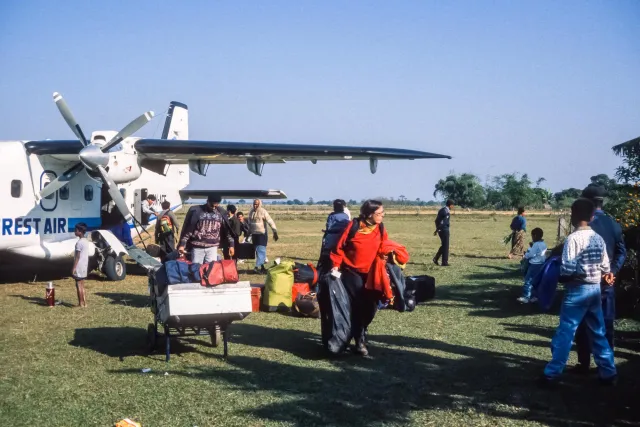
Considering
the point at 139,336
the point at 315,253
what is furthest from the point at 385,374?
the point at 315,253

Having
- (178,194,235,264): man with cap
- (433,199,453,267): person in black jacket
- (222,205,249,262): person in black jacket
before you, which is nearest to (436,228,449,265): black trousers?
(433,199,453,267): person in black jacket

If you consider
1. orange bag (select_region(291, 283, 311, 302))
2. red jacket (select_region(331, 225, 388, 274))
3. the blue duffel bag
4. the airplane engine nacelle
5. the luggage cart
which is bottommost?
orange bag (select_region(291, 283, 311, 302))

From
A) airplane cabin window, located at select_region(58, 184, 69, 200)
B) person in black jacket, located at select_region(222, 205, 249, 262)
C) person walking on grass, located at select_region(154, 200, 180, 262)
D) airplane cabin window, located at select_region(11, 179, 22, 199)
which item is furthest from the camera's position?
airplane cabin window, located at select_region(58, 184, 69, 200)

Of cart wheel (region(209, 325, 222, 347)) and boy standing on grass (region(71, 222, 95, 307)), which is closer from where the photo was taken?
cart wheel (region(209, 325, 222, 347))

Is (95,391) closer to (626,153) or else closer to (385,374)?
(385,374)

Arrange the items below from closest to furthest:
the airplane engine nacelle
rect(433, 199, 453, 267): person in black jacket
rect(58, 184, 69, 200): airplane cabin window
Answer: the airplane engine nacelle < rect(58, 184, 69, 200): airplane cabin window < rect(433, 199, 453, 267): person in black jacket

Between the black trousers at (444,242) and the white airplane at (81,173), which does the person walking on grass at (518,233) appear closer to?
the black trousers at (444,242)

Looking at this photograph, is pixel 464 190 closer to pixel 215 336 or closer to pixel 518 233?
pixel 518 233

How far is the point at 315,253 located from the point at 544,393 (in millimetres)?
15493

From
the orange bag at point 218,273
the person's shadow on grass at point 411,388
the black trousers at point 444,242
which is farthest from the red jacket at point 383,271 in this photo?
the black trousers at point 444,242

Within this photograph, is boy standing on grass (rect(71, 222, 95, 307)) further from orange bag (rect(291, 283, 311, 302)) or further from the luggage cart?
the luggage cart

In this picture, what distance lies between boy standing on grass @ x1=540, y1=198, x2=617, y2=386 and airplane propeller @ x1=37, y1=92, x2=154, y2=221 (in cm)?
1013

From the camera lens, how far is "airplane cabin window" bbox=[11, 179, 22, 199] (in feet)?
43.3

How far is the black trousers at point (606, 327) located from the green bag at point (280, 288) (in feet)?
15.6
